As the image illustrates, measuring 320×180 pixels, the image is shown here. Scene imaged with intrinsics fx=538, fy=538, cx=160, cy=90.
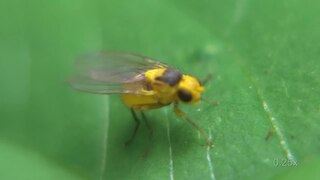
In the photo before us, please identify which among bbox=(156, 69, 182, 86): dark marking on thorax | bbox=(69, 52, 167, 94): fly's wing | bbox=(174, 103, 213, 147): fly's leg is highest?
bbox=(156, 69, 182, 86): dark marking on thorax

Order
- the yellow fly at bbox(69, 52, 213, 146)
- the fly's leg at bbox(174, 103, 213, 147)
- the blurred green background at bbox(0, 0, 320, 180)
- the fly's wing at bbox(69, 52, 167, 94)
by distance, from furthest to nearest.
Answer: the fly's wing at bbox(69, 52, 167, 94) < the yellow fly at bbox(69, 52, 213, 146) < the fly's leg at bbox(174, 103, 213, 147) < the blurred green background at bbox(0, 0, 320, 180)

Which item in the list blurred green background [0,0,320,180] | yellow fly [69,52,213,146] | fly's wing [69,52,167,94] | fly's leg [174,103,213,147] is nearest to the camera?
blurred green background [0,0,320,180]

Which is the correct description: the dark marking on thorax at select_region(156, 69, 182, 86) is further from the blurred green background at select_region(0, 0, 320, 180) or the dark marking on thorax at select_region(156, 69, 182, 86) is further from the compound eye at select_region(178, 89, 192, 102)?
the blurred green background at select_region(0, 0, 320, 180)

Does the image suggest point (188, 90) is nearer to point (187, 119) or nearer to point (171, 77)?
point (171, 77)

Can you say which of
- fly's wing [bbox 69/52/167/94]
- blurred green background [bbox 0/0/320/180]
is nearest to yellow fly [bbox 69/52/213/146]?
fly's wing [bbox 69/52/167/94]

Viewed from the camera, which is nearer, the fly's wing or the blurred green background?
the blurred green background

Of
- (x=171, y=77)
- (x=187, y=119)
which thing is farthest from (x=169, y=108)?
(x=171, y=77)

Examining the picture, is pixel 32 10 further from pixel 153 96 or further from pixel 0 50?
pixel 153 96
